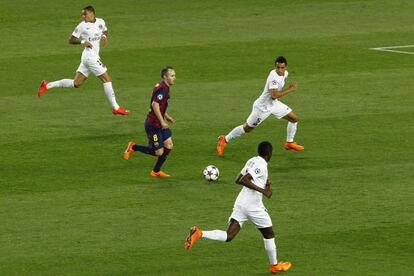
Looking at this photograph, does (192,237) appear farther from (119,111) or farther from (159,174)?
(119,111)

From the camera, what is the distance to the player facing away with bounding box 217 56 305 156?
25.6m

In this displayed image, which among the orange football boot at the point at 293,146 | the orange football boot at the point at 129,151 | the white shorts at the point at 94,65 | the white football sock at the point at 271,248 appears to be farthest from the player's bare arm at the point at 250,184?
the white shorts at the point at 94,65

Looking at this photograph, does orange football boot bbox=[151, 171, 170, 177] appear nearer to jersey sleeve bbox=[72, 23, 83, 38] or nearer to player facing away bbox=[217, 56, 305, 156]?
player facing away bbox=[217, 56, 305, 156]

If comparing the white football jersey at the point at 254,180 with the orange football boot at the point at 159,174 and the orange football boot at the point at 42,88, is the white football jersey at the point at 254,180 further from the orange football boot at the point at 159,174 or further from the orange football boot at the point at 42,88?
the orange football boot at the point at 42,88

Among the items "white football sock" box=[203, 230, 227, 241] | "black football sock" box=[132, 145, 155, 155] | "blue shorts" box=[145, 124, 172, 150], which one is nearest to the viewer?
"white football sock" box=[203, 230, 227, 241]

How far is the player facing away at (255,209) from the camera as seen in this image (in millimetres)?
18484

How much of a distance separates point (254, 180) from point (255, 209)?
0.46m

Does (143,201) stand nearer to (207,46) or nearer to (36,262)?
(36,262)

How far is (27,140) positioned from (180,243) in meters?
8.21

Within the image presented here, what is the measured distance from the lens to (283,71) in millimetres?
25438

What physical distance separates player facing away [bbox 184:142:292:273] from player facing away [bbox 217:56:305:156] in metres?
6.84

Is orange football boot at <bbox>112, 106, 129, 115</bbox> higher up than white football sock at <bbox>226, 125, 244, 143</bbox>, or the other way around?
white football sock at <bbox>226, 125, 244, 143</bbox>

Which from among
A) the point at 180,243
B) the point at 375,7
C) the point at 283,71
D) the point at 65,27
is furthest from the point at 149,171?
the point at 375,7

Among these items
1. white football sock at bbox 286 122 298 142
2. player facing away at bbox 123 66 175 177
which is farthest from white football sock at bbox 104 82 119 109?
white football sock at bbox 286 122 298 142
